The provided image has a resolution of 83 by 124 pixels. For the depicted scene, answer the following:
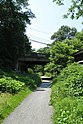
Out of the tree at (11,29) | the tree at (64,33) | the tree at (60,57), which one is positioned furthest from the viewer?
the tree at (64,33)

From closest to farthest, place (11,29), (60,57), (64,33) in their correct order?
1. (11,29)
2. (60,57)
3. (64,33)

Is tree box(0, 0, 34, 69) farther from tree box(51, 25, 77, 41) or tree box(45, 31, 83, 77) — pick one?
tree box(51, 25, 77, 41)

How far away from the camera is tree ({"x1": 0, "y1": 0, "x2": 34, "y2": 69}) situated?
126 feet

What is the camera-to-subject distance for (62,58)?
4228cm

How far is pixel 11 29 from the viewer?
38625 mm

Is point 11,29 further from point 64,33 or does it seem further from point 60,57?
point 64,33

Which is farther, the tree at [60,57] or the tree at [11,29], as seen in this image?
the tree at [60,57]

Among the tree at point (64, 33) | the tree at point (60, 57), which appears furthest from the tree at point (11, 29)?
the tree at point (64, 33)

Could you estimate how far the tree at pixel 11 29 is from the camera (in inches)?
1513

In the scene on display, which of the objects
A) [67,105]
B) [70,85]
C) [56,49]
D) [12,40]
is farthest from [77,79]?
[56,49]

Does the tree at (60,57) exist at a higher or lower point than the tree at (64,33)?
lower

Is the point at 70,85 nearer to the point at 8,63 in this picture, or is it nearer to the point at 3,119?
the point at 3,119

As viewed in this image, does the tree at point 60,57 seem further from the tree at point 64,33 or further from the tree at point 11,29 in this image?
the tree at point 64,33

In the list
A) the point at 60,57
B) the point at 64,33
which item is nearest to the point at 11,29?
the point at 60,57
